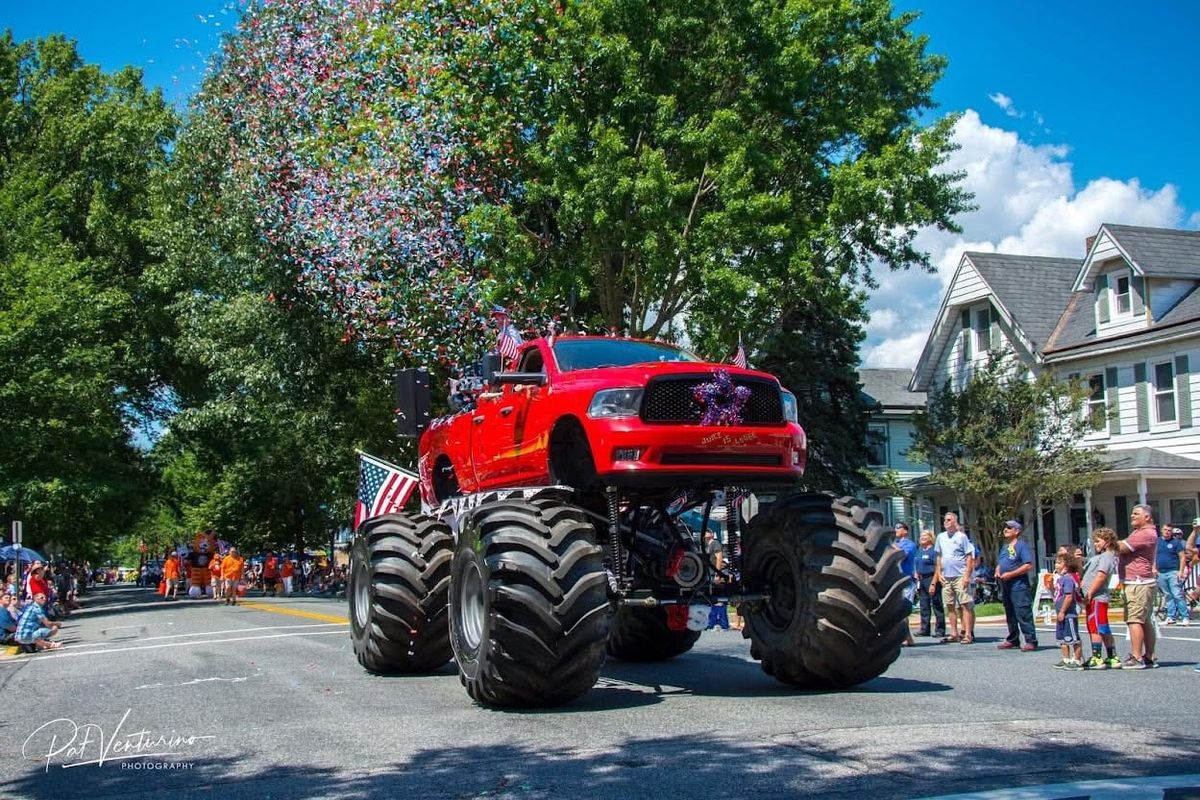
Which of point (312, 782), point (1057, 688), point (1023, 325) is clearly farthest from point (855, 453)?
point (312, 782)

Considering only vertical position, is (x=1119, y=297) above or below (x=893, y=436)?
above

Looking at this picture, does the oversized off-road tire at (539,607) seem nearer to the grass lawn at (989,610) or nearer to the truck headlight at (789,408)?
the truck headlight at (789,408)

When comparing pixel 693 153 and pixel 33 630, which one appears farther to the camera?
pixel 693 153

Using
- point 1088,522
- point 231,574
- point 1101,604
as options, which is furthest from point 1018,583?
point 231,574

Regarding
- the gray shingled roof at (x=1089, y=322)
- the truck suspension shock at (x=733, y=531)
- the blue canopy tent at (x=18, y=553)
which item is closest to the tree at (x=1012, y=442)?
the gray shingled roof at (x=1089, y=322)

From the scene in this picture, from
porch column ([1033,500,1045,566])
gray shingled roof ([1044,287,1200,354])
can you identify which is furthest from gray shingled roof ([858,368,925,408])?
gray shingled roof ([1044,287,1200,354])

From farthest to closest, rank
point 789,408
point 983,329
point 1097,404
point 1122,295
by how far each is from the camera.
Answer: point 983,329
point 1122,295
point 1097,404
point 789,408

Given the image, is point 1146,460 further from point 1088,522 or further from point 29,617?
point 29,617

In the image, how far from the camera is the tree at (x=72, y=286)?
32.5m

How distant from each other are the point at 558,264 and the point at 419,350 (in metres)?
3.37

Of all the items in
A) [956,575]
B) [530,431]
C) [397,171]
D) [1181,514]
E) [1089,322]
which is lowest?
[956,575]

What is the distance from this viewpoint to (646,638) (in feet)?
42.7

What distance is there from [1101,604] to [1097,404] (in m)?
19.9

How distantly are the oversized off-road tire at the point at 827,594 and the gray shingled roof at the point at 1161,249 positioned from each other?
2392cm
